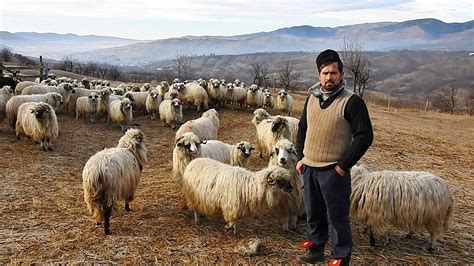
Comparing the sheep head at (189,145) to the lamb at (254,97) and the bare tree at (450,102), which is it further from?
the bare tree at (450,102)

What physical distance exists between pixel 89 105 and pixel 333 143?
545 inches

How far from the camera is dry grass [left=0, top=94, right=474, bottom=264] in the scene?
568 cm

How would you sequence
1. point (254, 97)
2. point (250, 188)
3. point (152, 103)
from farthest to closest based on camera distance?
1. point (254, 97)
2. point (152, 103)
3. point (250, 188)

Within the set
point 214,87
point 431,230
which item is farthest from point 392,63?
point 431,230

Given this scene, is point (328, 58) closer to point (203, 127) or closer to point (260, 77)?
point (203, 127)

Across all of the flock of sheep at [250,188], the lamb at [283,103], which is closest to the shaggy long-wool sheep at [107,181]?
the flock of sheep at [250,188]

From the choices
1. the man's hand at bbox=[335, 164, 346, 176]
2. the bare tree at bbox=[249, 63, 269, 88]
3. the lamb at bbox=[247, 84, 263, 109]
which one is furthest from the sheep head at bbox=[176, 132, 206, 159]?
the bare tree at bbox=[249, 63, 269, 88]

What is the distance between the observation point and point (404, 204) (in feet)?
19.3

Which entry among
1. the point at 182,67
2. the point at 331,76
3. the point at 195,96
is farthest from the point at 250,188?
the point at 182,67

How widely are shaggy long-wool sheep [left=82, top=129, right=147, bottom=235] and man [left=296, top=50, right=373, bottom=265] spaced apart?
3355 millimetres

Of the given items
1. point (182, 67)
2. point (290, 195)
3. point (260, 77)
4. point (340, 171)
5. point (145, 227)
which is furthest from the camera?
point (182, 67)

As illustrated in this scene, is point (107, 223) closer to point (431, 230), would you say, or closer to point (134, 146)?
point (134, 146)

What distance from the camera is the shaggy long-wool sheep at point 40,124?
38.1ft

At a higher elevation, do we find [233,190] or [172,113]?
[172,113]
